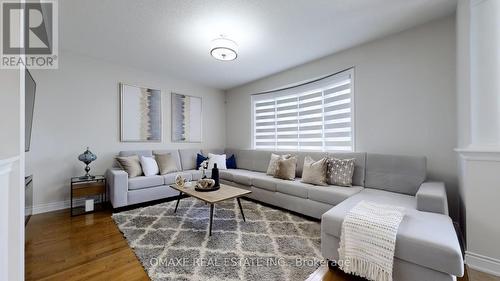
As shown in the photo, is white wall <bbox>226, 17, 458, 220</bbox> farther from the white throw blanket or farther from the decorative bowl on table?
the decorative bowl on table

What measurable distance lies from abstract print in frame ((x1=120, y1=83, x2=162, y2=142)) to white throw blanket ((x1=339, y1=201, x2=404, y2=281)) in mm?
3780

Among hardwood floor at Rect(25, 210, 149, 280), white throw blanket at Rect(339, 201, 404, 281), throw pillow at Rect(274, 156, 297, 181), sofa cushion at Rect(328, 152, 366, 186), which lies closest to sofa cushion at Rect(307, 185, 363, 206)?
sofa cushion at Rect(328, 152, 366, 186)

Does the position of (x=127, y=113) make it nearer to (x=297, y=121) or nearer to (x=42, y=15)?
(x=42, y=15)

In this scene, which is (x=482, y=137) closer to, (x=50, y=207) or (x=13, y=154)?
(x=13, y=154)

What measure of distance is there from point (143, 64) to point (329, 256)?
13.3 feet

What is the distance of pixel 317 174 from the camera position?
2824 mm

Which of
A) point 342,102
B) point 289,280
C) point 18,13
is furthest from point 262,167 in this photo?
point 18,13

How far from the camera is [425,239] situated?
1.30 meters

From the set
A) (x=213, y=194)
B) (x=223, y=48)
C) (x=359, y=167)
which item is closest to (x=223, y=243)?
(x=213, y=194)

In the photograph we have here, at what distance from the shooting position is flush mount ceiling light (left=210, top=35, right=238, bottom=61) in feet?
8.37

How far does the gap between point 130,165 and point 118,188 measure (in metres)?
0.48

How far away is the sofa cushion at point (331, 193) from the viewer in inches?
93.5

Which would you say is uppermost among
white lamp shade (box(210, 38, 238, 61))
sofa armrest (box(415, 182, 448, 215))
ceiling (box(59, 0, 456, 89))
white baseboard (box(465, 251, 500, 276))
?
ceiling (box(59, 0, 456, 89))

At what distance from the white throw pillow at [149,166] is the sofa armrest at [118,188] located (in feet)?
1.29
